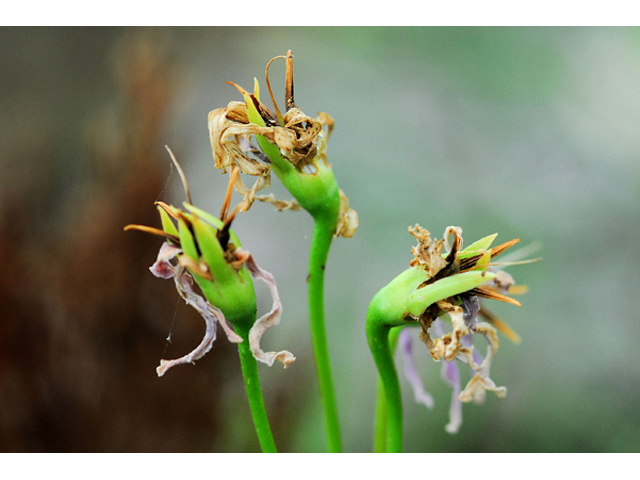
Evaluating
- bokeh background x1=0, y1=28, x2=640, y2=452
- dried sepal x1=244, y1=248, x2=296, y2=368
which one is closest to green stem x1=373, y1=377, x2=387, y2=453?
dried sepal x1=244, y1=248, x2=296, y2=368

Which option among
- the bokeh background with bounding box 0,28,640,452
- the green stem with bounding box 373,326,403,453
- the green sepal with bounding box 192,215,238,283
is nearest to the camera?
the green sepal with bounding box 192,215,238,283

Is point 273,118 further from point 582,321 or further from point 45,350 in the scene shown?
point 582,321

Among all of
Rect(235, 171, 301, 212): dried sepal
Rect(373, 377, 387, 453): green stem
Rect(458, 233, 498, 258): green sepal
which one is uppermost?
Rect(235, 171, 301, 212): dried sepal

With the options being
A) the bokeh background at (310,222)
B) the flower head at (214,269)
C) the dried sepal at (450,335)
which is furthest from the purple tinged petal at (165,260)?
the bokeh background at (310,222)

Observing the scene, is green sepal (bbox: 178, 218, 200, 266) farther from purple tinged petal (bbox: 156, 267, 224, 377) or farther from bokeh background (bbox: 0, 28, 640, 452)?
bokeh background (bbox: 0, 28, 640, 452)

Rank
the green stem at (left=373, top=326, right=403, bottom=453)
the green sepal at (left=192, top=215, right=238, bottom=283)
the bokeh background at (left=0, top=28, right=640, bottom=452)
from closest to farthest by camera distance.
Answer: the green sepal at (left=192, top=215, right=238, bottom=283) < the green stem at (left=373, top=326, right=403, bottom=453) < the bokeh background at (left=0, top=28, right=640, bottom=452)
